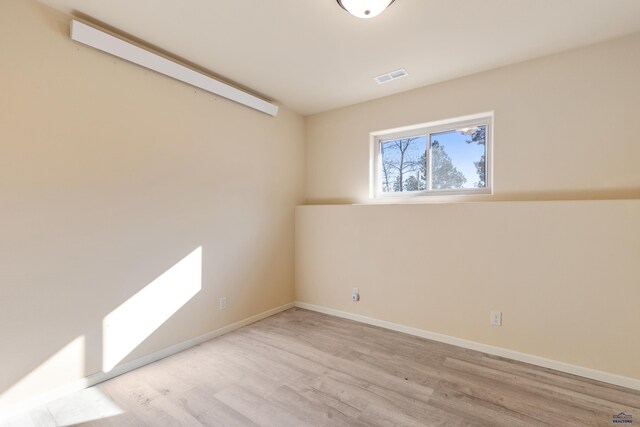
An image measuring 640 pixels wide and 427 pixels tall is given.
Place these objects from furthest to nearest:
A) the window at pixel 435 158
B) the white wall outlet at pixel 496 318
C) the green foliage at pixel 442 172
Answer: the green foliage at pixel 442 172 < the window at pixel 435 158 < the white wall outlet at pixel 496 318

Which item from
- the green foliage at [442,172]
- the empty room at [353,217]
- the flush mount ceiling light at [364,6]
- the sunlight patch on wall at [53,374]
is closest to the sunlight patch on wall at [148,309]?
the empty room at [353,217]

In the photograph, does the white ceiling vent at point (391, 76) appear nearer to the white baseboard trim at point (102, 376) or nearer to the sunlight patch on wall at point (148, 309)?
A: the sunlight patch on wall at point (148, 309)

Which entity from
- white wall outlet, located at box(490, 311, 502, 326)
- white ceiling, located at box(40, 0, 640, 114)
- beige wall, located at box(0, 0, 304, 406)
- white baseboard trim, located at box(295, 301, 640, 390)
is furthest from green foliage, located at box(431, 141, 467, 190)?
beige wall, located at box(0, 0, 304, 406)

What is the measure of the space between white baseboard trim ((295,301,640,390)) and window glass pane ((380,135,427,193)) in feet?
5.03

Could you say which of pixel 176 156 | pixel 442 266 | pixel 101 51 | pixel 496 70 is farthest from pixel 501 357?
pixel 101 51

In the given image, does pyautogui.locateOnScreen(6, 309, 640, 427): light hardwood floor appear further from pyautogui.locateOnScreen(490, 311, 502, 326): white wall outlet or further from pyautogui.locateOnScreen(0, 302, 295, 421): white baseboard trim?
pyautogui.locateOnScreen(490, 311, 502, 326): white wall outlet

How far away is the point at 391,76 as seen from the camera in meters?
2.86

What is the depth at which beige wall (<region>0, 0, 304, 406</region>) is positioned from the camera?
1798mm

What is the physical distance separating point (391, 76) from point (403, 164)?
100 cm

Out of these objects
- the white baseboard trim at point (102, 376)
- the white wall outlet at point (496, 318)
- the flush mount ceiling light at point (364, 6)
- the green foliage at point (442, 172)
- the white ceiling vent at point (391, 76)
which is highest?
the white ceiling vent at point (391, 76)

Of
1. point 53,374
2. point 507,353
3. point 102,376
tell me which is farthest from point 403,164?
point 53,374

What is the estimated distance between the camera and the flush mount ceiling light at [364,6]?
5.77ft

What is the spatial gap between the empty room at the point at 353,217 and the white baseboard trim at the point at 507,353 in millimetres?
16

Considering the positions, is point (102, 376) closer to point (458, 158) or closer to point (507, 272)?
point (507, 272)
